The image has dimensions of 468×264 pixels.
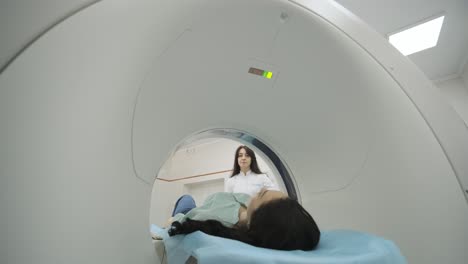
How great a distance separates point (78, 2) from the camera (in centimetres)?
47

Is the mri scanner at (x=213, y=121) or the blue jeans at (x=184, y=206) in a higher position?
the mri scanner at (x=213, y=121)

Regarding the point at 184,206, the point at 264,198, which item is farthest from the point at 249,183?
the point at 264,198

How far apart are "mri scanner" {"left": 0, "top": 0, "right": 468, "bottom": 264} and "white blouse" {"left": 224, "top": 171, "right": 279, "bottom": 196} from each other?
664 millimetres

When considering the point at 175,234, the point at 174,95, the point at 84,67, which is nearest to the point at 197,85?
the point at 174,95

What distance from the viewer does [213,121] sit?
2.92ft

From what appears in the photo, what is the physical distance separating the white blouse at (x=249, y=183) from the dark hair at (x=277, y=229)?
0.95 m

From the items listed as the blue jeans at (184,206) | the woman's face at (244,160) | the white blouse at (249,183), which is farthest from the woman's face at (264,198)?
the woman's face at (244,160)

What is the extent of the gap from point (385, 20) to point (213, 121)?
1.82 m

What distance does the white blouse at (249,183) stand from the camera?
169 centimetres

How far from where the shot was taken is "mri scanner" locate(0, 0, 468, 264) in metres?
0.41

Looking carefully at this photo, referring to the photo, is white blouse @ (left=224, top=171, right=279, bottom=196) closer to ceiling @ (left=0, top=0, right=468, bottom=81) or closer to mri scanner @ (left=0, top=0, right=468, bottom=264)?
mri scanner @ (left=0, top=0, right=468, bottom=264)

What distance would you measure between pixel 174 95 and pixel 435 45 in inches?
96.3

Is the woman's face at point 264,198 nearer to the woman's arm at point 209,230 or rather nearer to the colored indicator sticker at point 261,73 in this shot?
the woman's arm at point 209,230

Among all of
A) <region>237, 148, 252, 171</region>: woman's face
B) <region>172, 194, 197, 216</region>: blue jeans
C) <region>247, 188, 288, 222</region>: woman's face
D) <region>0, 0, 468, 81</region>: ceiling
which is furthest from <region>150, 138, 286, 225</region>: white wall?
<region>247, 188, 288, 222</region>: woman's face
